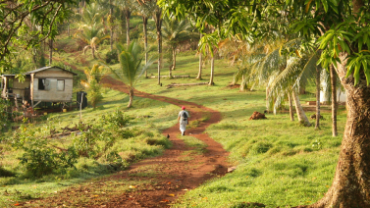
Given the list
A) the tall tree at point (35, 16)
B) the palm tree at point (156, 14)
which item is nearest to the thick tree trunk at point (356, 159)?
the tall tree at point (35, 16)

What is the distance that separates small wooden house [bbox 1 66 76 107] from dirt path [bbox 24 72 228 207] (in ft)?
55.7

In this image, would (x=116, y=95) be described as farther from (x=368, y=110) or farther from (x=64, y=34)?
(x=64, y=34)

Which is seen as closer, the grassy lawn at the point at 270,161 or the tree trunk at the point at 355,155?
the tree trunk at the point at 355,155

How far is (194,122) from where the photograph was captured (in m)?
20.8

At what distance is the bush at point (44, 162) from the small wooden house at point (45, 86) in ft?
66.4

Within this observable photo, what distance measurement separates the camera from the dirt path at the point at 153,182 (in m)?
7.42

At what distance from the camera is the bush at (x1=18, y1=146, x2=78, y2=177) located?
31.9 ft

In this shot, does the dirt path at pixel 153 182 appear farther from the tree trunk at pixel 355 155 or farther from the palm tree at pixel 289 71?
the palm tree at pixel 289 71

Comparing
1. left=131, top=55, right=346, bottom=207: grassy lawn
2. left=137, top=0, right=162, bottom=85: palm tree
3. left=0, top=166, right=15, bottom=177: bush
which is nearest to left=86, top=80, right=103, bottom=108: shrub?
left=137, top=0, right=162, bottom=85: palm tree

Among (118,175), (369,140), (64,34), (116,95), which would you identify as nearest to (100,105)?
(116,95)

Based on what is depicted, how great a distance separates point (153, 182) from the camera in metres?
9.30

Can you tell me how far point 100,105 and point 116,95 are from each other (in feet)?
14.3

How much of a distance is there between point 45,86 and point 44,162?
21.0 m

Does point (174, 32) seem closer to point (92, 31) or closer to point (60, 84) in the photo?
point (60, 84)
